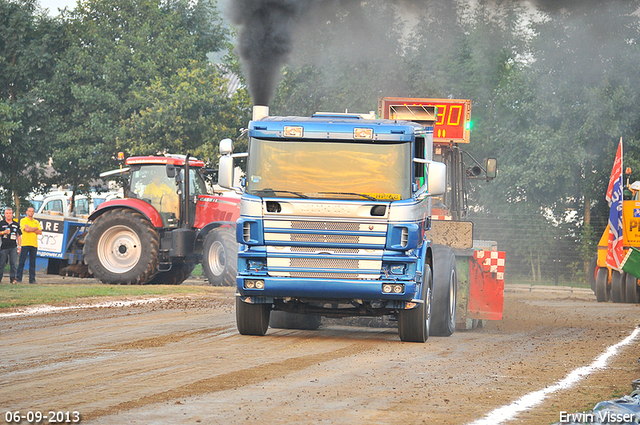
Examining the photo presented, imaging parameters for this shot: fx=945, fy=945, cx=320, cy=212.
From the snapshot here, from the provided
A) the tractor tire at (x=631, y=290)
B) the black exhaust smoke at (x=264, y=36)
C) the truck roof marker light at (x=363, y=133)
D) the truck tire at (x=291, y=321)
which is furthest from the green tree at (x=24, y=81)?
the truck roof marker light at (x=363, y=133)

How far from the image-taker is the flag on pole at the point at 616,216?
23.5 m

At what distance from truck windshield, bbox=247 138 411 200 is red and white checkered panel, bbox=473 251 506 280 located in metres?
4.36

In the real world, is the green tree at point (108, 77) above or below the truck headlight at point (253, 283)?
above

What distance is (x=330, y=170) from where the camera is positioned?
11.6 m

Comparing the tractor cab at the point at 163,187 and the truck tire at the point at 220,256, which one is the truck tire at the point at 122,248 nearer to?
the tractor cab at the point at 163,187

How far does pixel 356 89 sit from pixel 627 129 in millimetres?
9601

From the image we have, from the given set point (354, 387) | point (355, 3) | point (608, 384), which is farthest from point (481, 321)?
point (355, 3)

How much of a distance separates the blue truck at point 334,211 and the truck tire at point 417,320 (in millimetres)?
71

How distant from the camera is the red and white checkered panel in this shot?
15453mm

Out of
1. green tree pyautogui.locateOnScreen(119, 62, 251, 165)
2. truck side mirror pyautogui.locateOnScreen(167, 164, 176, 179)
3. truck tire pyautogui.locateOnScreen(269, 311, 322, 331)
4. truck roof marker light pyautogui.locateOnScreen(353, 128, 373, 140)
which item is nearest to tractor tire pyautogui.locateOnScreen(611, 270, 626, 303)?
truck side mirror pyautogui.locateOnScreen(167, 164, 176, 179)

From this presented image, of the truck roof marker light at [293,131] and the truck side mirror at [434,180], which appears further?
the truck roof marker light at [293,131]

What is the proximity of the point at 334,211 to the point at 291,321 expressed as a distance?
3139 mm

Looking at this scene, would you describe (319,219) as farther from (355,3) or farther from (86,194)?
(86,194)

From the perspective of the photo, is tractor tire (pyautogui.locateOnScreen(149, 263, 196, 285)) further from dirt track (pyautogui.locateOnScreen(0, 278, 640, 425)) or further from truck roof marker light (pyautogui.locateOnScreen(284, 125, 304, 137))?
truck roof marker light (pyautogui.locateOnScreen(284, 125, 304, 137))
